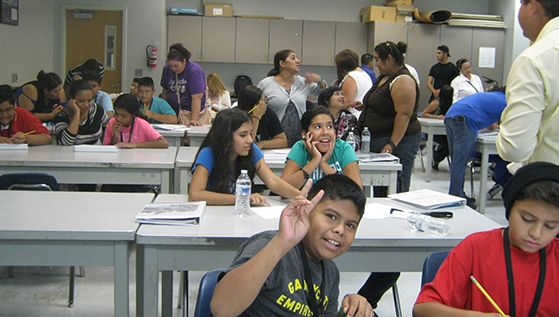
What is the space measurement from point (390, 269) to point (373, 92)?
1.97 metres

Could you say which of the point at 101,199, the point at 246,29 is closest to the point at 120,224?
the point at 101,199

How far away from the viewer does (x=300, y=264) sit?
1.34 m

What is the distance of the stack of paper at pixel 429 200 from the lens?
2.37 metres

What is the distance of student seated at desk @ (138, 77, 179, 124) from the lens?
17.1 ft

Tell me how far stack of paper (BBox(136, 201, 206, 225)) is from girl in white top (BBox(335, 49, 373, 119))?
2.65 metres

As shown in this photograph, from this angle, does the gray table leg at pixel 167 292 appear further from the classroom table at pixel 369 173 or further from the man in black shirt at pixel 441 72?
the man in black shirt at pixel 441 72

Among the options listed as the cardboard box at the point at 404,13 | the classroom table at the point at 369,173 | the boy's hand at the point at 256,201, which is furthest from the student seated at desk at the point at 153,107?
the cardboard box at the point at 404,13

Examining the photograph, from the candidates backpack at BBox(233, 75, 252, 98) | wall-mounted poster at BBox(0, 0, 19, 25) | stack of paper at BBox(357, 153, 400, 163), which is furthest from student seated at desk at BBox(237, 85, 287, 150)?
backpack at BBox(233, 75, 252, 98)

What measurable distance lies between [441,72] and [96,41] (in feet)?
19.3

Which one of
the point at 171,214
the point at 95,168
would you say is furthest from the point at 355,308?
the point at 95,168

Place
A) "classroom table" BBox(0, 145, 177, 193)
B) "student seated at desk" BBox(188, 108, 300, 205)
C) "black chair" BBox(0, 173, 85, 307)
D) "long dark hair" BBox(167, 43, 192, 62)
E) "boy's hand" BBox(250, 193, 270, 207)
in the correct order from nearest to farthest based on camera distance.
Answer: "boy's hand" BBox(250, 193, 270, 207) < "student seated at desk" BBox(188, 108, 300, 205) < "black chair" BBox(0, 173, 85, 307) < "classroom table" BBox(0, 145, 177, 193) < "long dark hair" BBox(167, 43, 192, 62)

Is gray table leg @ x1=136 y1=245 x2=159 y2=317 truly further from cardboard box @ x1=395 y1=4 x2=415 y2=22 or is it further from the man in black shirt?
cardboard box @ x1=395 y1=4 x2=415 y2=22

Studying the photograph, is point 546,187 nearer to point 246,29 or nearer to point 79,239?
point 79,239

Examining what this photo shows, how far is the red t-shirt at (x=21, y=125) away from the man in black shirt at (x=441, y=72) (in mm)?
6754
